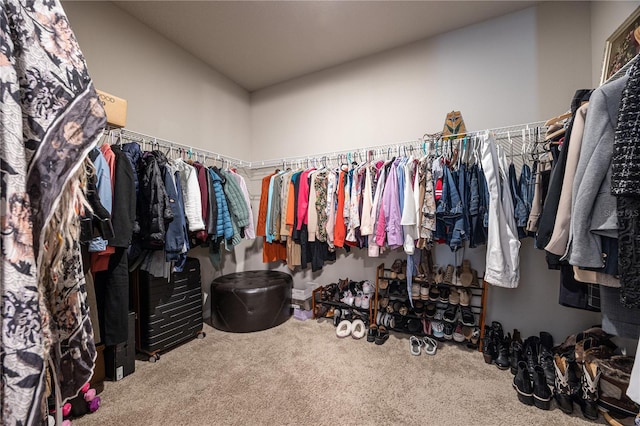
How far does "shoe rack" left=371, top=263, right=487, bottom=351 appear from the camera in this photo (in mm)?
2115

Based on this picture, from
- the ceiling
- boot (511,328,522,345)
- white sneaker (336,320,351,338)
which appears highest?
the ceiling

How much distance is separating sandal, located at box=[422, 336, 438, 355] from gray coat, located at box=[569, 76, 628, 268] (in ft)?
4.45

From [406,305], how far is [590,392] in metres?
1.15

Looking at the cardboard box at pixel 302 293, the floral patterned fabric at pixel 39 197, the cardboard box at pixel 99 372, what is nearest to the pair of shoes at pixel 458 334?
the cardboard box at pixel 302 293

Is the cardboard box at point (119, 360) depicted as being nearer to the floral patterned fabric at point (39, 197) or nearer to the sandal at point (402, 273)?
the floral patterned fabric at point (39, 197)

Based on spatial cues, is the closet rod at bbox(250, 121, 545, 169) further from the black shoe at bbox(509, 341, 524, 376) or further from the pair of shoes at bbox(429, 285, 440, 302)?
the black shoe at bbox(509, 341, 524, 376)

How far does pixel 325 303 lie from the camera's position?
8.41 ft

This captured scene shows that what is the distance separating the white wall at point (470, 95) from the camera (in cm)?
194

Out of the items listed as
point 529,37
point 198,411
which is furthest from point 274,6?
point 198,411

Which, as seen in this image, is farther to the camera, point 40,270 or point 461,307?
point 461,307

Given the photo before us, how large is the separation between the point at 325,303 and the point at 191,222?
1478 mm

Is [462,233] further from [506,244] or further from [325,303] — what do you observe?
[325,303]

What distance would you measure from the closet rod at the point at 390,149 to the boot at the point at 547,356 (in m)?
1.57

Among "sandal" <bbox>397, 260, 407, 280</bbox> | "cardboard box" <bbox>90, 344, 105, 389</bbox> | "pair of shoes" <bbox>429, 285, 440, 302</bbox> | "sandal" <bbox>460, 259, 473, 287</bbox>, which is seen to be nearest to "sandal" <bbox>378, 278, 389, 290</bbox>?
"sandal" <bbox>397, 260, 407, 280</bbox>
